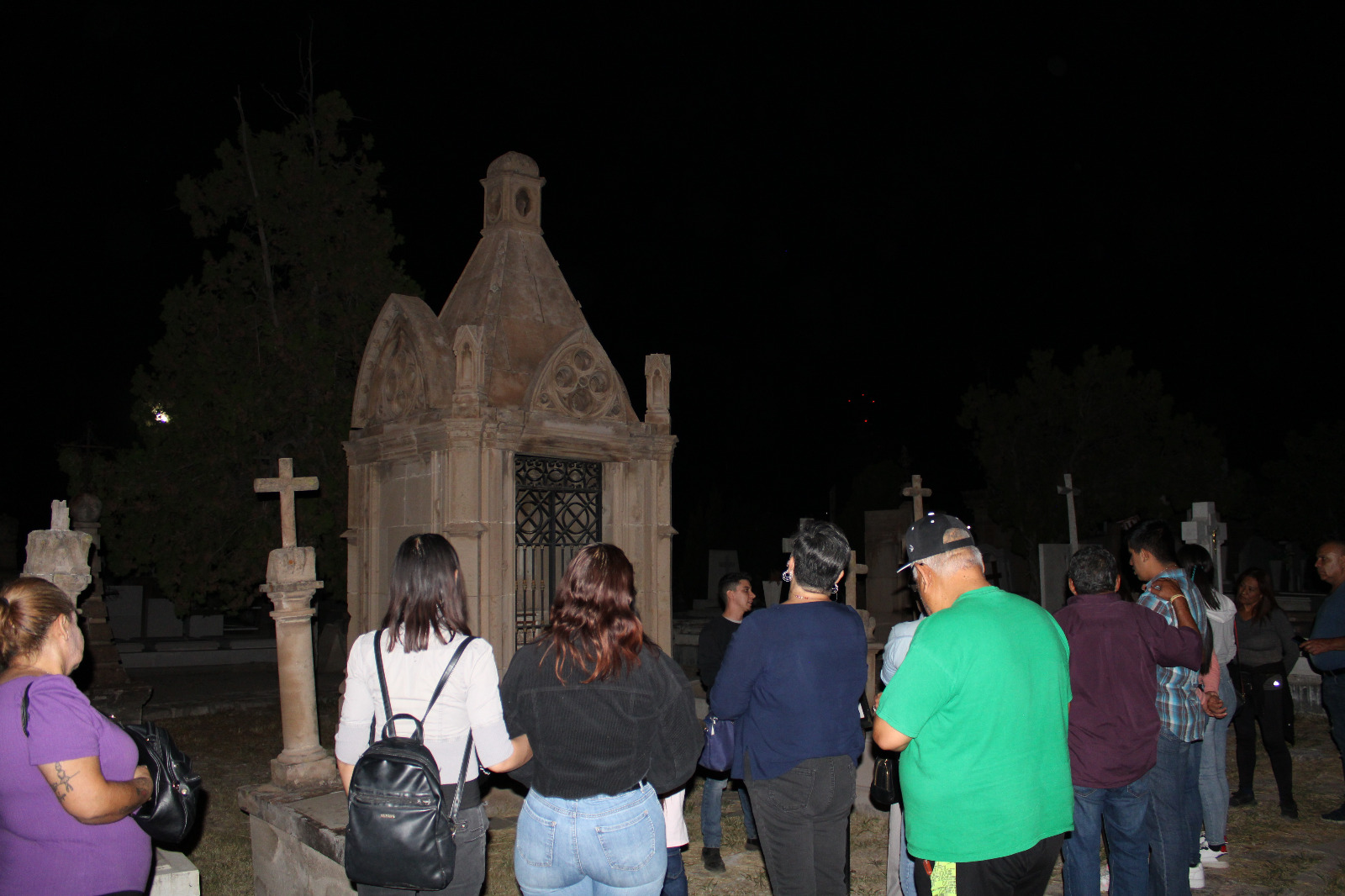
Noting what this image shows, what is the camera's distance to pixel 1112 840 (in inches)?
143

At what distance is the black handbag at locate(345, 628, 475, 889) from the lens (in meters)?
2.55

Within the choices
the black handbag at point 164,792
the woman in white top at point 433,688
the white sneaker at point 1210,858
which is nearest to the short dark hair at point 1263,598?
the white sneaker at point 1210,858

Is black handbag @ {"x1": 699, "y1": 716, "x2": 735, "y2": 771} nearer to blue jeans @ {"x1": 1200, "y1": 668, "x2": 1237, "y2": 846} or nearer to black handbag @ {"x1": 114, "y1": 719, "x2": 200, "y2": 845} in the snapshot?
black handbag @ {"x1": 114, "y1": 719, "x2": 200, "y2": 845}

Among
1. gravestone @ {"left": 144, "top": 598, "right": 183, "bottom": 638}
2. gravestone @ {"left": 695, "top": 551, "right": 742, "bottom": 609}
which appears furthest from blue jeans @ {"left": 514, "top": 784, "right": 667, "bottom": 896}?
gravestone @ {"left": 695, "top": 551, "right": 742, "bottom": 609}

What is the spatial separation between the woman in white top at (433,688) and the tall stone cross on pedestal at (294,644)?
306 cm

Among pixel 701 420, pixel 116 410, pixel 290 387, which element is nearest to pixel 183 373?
pixel 290 387

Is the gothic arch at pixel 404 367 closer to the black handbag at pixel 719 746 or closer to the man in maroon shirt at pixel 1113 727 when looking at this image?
the black handbag at pixel 719 746

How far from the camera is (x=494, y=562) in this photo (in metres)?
6.46

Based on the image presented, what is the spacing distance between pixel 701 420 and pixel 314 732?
28405 mm

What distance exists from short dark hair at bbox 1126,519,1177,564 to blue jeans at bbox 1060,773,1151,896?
1.11 metres

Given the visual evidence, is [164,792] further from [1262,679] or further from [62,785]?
[1262,679]

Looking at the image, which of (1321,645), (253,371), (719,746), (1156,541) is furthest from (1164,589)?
(253,371)

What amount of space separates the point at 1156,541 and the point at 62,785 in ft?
14.7

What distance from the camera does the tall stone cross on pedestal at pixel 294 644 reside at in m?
5.71
